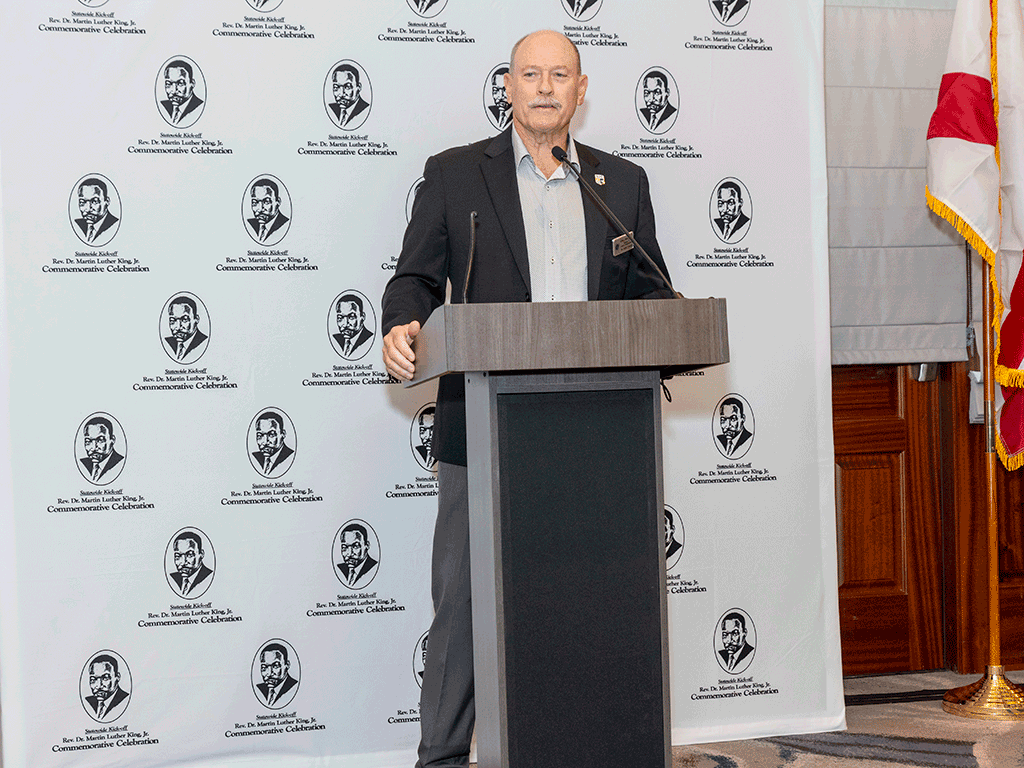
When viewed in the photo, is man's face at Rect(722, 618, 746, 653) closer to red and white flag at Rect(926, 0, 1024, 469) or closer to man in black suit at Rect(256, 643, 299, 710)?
red and white flag at Rect(926, 0, 1024, 469)

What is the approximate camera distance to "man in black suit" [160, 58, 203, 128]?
2.73 meters

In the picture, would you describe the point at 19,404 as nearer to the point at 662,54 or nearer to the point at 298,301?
the point at 298,301

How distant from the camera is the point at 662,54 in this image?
9.81 feet

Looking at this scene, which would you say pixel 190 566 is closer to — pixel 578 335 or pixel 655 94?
pixel 578 335

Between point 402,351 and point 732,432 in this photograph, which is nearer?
point 402,351

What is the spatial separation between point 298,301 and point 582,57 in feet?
3.66

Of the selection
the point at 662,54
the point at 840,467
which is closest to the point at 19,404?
the point at 662,54

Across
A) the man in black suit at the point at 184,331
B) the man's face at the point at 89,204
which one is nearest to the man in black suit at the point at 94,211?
the man's face at the point at 89,204

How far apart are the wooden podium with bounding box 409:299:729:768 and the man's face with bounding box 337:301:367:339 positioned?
3.90 ft

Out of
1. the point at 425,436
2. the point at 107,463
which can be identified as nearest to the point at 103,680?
the point at 107,463

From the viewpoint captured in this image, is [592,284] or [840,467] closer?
[592,284]

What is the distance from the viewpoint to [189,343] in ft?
8.99

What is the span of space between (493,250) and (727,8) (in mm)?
1311

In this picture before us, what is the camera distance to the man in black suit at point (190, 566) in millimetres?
2727
